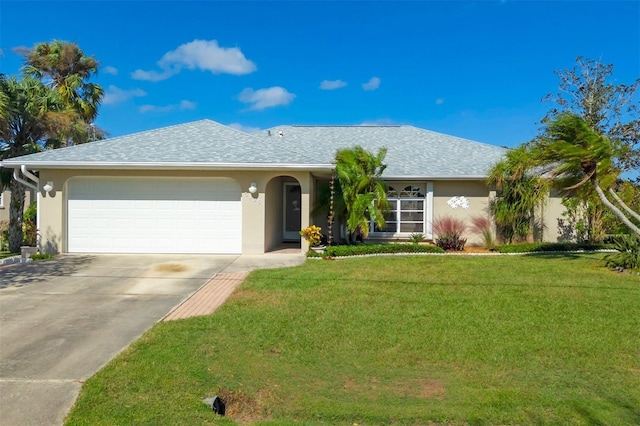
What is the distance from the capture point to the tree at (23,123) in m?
16.4

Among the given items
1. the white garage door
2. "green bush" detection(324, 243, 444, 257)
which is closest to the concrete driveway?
the white garage door

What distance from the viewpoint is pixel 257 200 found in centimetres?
1375

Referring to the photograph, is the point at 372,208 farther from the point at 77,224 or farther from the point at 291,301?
the point at 77,224

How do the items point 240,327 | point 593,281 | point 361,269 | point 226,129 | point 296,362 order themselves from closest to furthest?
point 296,362, point 240,327, point 593,281, point 361,269, point 226,129

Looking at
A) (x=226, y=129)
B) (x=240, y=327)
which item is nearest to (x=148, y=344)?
(x=240, y=327)

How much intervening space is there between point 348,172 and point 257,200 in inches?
117

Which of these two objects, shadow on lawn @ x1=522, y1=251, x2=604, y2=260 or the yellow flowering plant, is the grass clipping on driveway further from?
the yellow flowering plant

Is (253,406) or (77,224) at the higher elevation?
(77,224)

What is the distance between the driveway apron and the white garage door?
991 millimetres

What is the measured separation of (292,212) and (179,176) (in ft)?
16.9

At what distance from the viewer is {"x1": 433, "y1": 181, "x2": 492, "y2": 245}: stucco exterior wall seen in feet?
54.9

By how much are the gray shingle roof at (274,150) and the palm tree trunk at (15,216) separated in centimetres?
342

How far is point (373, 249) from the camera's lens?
14.2 meters

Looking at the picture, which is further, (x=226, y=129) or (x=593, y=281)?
(x=226, y=129)
